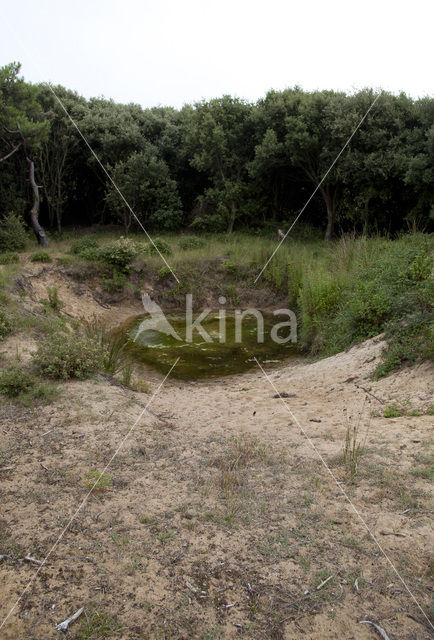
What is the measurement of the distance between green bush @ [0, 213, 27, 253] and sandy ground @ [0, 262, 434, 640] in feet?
28.9

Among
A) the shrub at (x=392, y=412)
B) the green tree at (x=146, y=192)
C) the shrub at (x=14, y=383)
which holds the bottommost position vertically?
the shrub at (x=392, y=412)

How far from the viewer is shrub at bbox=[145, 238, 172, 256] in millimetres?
13555

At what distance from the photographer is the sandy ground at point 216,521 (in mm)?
2447

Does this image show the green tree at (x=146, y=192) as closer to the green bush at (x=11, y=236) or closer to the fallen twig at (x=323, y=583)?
the green bush at (x=11, y=236)

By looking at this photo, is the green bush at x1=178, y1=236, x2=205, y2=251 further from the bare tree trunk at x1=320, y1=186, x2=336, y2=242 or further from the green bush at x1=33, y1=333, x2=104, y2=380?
the green bush at x1=33, y1=333, x2=104, y2=380

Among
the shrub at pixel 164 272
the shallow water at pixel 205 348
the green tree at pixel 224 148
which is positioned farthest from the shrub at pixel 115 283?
the green tree at pixel 224 148

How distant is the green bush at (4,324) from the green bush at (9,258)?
472 cm

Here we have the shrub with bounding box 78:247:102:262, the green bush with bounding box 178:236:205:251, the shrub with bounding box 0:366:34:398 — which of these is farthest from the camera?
the green bush with bounding box 178:236:205:251

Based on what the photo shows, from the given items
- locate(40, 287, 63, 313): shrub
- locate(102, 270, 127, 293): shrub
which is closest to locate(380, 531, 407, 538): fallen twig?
locate(40, 287, 63, 313): shrub

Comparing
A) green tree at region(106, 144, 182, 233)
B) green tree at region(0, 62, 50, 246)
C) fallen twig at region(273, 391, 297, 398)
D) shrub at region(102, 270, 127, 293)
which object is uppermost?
green tree at region(0, 62, 50, 246)

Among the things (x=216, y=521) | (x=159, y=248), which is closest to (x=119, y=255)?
(x=159, y=248)

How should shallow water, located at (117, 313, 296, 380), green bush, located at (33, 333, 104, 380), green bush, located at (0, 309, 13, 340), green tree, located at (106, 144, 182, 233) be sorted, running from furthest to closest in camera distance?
green tree, located at (106, 144, 182, 233) < shallow water, located at (117, 313, 296, 380) < green bush, located at (0, 309, 13, 340) < green bush, located at (33, 333, 104, 380)

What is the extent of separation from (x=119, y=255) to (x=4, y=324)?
19.9 feet

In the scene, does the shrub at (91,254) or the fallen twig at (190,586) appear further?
the shrub at (91,254)
